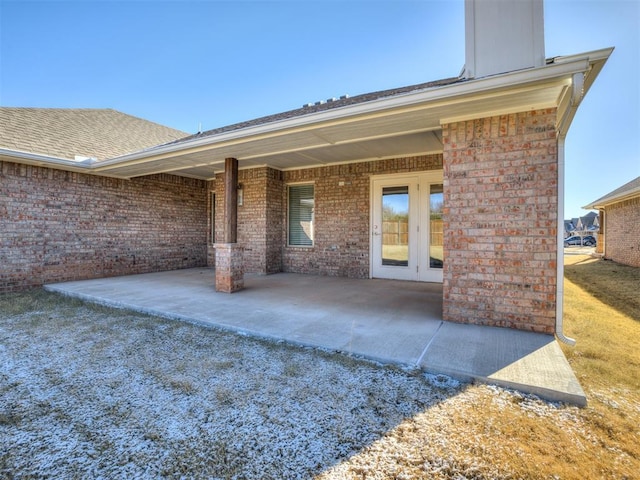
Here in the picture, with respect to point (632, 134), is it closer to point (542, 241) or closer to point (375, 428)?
point (542, 241)

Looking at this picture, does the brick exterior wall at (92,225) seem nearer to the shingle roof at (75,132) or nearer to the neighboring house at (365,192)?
the neighboring house at (365,192)

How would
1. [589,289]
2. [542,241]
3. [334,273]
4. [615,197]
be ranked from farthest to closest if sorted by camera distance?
1. [615,197]
2. [334,273]
3. [589,289]
4. [542,241]

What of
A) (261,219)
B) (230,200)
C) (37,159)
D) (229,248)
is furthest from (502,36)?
(37,159)

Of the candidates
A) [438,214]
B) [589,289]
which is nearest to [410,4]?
[438,214]

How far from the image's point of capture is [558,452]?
159cm

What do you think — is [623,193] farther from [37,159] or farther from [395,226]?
[37,159]

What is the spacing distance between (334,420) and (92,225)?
7.72 metres

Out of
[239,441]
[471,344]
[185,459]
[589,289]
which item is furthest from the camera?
[589,289]

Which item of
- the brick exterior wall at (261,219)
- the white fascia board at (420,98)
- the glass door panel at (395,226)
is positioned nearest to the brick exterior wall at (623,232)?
the glass door panel at (395,226)

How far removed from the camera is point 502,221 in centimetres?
342

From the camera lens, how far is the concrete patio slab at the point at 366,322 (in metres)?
2.47

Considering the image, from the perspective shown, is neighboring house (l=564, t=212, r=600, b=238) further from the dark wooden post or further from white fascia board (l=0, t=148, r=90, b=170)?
white fascia board (l=0, t=148, r=90, b=170)

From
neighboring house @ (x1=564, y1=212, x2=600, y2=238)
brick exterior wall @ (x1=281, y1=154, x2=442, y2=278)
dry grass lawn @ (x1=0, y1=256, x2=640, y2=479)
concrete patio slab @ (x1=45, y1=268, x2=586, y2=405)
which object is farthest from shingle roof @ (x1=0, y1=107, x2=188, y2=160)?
neighboring house @ (x1=564, y1=212, x2=600, y2=238)

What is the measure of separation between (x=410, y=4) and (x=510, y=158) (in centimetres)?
483
